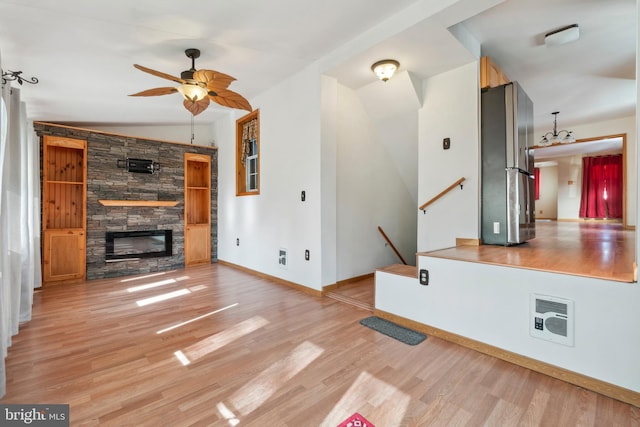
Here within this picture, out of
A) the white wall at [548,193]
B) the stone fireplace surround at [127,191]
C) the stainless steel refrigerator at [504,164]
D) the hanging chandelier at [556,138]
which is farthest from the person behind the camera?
the white wall at [548,193]

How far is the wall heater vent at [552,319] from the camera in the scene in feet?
6.44

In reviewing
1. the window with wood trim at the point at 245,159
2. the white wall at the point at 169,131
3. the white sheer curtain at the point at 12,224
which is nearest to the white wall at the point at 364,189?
the window with wood trim at the point at 245,159

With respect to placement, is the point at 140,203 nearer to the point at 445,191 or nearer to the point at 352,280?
the point at 352,280

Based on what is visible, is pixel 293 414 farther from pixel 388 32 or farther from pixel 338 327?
pixel 388 32

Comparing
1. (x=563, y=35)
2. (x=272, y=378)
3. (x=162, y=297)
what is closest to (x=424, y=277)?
(x=272, y=378)

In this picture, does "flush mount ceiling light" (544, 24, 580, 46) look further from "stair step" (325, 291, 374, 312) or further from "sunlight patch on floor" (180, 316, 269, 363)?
"sunlight patch on floor" (180, 316, 269, 363)

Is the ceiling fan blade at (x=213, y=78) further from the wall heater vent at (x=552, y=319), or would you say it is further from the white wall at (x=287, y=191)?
the wall heater vent at (x=552, y=319)

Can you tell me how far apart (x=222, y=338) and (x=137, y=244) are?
382 centimetres

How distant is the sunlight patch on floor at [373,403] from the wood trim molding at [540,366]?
0.95m

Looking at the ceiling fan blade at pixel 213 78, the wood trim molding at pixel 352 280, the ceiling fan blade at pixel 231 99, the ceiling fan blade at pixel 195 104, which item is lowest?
the wood trim molding at pixel 352 280

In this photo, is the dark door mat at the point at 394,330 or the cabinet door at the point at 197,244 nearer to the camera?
the dark door mat at the point at 394,330

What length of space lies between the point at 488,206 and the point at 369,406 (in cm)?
262

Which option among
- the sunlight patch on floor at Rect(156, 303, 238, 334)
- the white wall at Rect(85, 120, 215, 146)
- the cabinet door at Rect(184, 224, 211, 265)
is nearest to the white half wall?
the sunlight patch on floor at Rect(156, 303, 238, 334)

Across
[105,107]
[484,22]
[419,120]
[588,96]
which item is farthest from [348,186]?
[588,96]
